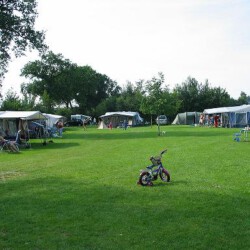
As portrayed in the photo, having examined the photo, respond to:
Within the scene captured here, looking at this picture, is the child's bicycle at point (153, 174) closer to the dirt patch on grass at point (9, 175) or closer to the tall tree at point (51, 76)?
the dirt patch on grass at point (9, 175)

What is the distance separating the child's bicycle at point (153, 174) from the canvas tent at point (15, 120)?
15021mm

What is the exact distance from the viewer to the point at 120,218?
613 cm

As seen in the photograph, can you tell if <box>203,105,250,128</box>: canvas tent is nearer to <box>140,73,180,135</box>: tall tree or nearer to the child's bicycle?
<box>140,73,180,135</box>: tall tree

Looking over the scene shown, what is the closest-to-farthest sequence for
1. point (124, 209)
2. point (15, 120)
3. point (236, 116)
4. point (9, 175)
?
1. point (124, 209)
2. point (9, 175)
3. point (15, 120)
4. point (236, 116)

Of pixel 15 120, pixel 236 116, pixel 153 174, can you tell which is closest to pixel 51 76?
pixel 236 116

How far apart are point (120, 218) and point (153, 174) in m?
2.99

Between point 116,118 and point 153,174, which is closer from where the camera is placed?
point 153,174

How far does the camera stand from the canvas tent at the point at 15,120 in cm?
2294

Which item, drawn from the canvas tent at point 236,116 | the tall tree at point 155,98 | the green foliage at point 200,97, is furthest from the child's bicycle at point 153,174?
the green foliage at point 200,97

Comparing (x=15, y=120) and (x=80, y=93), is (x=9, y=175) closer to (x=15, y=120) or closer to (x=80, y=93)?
(x=15, y=120)

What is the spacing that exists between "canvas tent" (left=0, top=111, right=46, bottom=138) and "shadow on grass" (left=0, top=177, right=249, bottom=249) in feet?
49.5

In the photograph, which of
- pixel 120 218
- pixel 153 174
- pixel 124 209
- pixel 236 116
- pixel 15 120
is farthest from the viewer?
pixel 236 116

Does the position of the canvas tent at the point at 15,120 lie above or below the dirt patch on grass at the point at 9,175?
above

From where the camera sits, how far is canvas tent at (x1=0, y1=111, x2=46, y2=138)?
2294 cm
